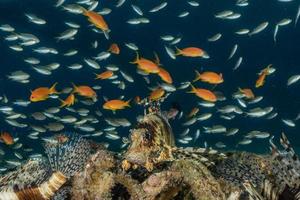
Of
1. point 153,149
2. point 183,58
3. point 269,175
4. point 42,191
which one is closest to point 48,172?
point 42,191

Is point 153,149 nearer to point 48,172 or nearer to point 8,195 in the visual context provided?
point 48,172

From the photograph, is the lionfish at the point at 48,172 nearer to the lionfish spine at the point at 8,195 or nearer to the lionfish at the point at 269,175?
the lionfish spine at the point at 8,195

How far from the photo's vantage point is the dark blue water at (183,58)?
67.4ft

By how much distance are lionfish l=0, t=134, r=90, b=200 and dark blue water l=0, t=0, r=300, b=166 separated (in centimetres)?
1742

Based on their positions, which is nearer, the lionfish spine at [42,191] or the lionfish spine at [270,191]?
the lionfish spine at [270,191]

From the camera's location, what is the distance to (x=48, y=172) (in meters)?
2.53

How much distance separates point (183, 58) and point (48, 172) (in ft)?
65.1

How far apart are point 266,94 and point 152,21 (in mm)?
8364

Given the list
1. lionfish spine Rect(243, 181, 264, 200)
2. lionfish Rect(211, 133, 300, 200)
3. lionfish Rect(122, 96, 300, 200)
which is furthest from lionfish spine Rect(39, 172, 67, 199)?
lionfish spine Rect(243, 181, 264, 200)

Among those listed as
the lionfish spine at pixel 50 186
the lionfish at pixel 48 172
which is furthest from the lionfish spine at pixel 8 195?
the lionfish spine at pixel 50 186

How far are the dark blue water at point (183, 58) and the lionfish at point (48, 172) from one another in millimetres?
17418

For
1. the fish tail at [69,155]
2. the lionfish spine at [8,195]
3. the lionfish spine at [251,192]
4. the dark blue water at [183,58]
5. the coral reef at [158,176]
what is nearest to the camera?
the lionfish spine at [251,192]

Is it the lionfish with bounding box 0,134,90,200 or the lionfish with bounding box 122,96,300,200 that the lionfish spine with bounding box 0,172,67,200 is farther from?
the lionfish with bounding box 122,96,300,200

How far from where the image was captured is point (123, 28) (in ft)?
69.6
